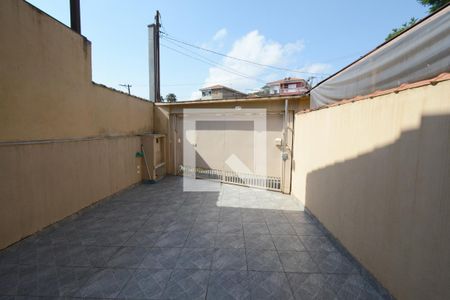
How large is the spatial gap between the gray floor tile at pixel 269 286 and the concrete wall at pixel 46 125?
353 cm

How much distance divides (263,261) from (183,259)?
3.58 feet

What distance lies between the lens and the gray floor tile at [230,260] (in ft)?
8.56

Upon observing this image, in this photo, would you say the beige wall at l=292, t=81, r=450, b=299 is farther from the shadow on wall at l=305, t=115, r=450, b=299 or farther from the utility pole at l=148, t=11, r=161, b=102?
the utility pole at l=148, t=11, r=161, b=102

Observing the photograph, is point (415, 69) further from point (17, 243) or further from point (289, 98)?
point (17, 243)

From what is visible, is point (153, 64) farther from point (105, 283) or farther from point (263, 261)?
point (263, 261)

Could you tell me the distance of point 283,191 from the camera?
589 cm

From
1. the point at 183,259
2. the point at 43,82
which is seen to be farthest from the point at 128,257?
the point at 43,82

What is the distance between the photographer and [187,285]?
230 cm

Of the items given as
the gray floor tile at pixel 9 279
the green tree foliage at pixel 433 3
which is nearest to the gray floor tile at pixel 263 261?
the gray floor tile at pixel 9 279

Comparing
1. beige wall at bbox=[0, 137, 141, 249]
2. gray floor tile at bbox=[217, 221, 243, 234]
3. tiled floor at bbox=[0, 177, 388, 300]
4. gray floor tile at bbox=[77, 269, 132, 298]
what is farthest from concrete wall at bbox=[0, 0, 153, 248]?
gray floor tile at bbox=[217, 221, 243, 234]

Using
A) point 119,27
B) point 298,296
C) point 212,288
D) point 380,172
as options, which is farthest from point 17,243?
point 119,27

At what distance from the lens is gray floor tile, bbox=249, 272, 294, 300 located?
2.16 metres

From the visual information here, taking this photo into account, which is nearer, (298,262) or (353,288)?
(353,288)

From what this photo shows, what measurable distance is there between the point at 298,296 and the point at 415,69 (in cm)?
255
